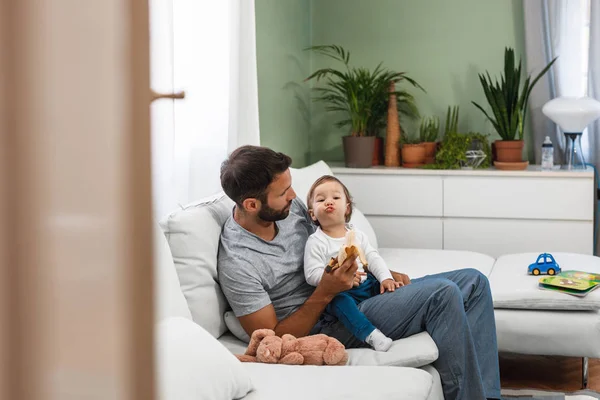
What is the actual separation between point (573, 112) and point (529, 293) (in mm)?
1508

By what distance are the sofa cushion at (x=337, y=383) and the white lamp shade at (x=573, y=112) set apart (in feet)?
7.77

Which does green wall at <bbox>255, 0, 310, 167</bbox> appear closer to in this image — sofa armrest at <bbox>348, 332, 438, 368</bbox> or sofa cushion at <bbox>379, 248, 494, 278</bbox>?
sofa cushion at <bbox>379, 248, 494, 278</bbox>

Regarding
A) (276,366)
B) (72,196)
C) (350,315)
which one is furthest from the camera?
(350,315)

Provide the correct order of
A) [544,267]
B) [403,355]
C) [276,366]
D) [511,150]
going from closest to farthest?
[276,366] → [403,355] → [544,267] → [511,150]

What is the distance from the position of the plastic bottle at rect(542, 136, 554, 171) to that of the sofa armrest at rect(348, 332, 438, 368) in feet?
6.74

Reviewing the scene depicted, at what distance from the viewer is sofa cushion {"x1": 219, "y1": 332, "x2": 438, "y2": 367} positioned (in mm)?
2064

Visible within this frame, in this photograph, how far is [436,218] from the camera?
4.04 metres

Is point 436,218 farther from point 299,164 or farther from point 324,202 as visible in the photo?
point 324,202

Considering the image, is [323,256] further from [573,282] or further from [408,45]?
[408,45]

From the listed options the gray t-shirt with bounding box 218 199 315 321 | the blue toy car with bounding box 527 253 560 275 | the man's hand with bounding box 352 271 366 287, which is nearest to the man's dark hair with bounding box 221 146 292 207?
the gray t-shirt with bounding box 218 199 315 321

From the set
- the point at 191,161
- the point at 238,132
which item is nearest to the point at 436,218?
the point at 238,132

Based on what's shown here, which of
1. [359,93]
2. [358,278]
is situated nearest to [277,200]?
[358,278]

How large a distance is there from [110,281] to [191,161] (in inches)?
101

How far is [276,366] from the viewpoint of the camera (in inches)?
77.3
